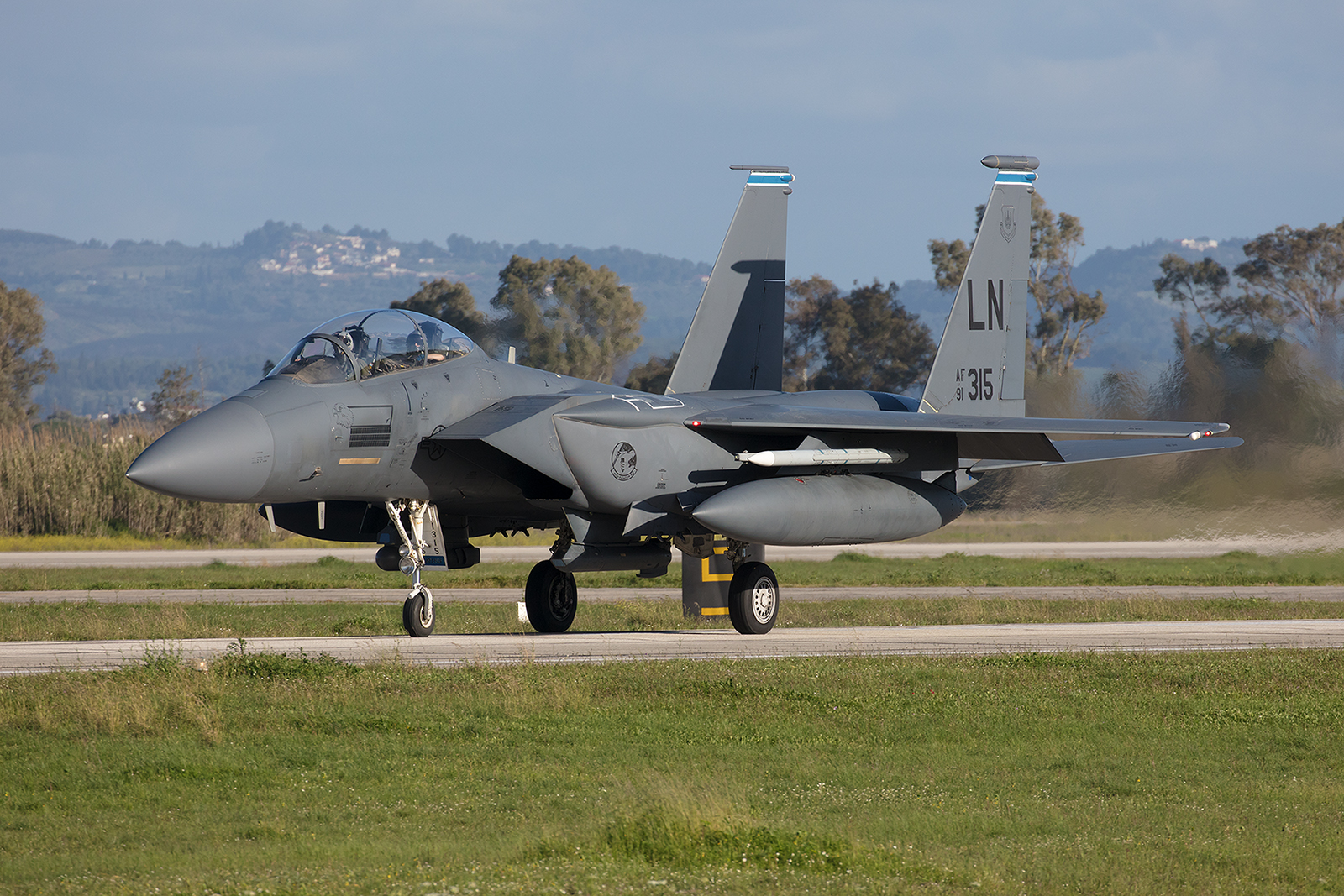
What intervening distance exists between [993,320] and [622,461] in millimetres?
7837

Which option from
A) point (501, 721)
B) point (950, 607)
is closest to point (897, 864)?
point (501, 721)

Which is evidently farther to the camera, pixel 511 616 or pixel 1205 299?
pixel 1205 299

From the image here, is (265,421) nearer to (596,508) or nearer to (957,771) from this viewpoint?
(596,508)

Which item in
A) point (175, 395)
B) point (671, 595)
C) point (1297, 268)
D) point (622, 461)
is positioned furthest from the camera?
point (175, 395)

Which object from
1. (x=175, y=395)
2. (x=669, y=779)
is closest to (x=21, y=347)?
(x=175, y=395)

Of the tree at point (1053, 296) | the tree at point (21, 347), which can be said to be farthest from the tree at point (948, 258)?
the tree at point (21, 347)

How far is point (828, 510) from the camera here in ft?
52.7

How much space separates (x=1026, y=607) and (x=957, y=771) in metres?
14.0

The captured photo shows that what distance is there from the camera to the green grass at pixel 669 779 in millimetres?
6355

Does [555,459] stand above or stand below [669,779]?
above

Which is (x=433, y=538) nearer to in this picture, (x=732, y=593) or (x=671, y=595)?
(x=732, y=593)

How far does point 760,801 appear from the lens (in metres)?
7.84

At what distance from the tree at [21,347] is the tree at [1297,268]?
221ft

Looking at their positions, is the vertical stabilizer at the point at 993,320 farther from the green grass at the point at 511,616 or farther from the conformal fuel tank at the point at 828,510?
the green grass at the point at 511,616
